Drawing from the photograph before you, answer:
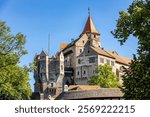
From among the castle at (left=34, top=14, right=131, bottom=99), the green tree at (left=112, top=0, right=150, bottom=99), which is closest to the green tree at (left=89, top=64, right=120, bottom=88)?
the castle at (left=34, top=14, right=131, bottom=99)

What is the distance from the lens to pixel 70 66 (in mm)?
188500

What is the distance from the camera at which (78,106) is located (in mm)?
10047

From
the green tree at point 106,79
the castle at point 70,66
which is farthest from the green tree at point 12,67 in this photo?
the castle at point 70,66

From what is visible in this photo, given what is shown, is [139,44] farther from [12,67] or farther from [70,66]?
[70,66]

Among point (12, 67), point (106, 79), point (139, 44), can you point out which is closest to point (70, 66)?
point (106, 79)

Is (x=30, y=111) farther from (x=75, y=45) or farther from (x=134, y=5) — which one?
(x=75, y=45)

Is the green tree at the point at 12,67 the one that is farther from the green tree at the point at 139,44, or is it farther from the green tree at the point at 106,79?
the green tree at the point at 106,79

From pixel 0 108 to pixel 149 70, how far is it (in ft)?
71.6

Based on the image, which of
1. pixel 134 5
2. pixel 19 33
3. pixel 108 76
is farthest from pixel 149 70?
pixel 108 76

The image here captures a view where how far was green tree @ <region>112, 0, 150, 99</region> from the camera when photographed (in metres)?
31.4

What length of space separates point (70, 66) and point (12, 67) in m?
135

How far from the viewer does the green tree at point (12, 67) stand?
5281 cm

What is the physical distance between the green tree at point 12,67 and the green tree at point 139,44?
19.7 m

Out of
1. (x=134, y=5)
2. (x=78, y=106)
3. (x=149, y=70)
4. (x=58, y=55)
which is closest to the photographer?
(x=78, y=106)
